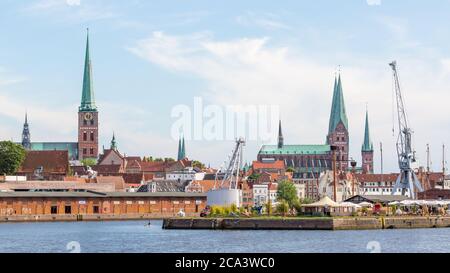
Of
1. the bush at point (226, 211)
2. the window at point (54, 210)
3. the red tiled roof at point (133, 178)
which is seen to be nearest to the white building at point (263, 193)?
the red tiled roof at point (133, 178)

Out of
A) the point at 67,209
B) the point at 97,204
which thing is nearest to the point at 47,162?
the point at 97,204

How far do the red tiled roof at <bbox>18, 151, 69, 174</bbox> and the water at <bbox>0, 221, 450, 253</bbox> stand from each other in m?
101

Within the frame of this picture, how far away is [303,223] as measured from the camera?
6956 cm

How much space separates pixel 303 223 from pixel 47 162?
108903mm

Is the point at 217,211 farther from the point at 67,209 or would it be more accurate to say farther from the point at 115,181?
the point at 115,181

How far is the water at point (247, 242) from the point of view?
51.5 m

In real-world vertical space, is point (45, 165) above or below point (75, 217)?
above

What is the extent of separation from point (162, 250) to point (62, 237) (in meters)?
18.6

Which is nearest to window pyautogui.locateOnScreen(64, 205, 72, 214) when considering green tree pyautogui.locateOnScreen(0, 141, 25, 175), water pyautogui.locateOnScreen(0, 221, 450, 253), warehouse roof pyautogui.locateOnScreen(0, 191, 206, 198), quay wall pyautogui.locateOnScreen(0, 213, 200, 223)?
warehouse roof pyautogui.locateOnScreen(0, 191, 206, 198)

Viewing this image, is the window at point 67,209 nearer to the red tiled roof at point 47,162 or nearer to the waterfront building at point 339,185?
the red tiled roof at point 47,162

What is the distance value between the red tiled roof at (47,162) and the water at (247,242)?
101351 millimetres

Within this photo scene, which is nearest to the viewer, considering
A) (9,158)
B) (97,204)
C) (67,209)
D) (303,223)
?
(303,223)
